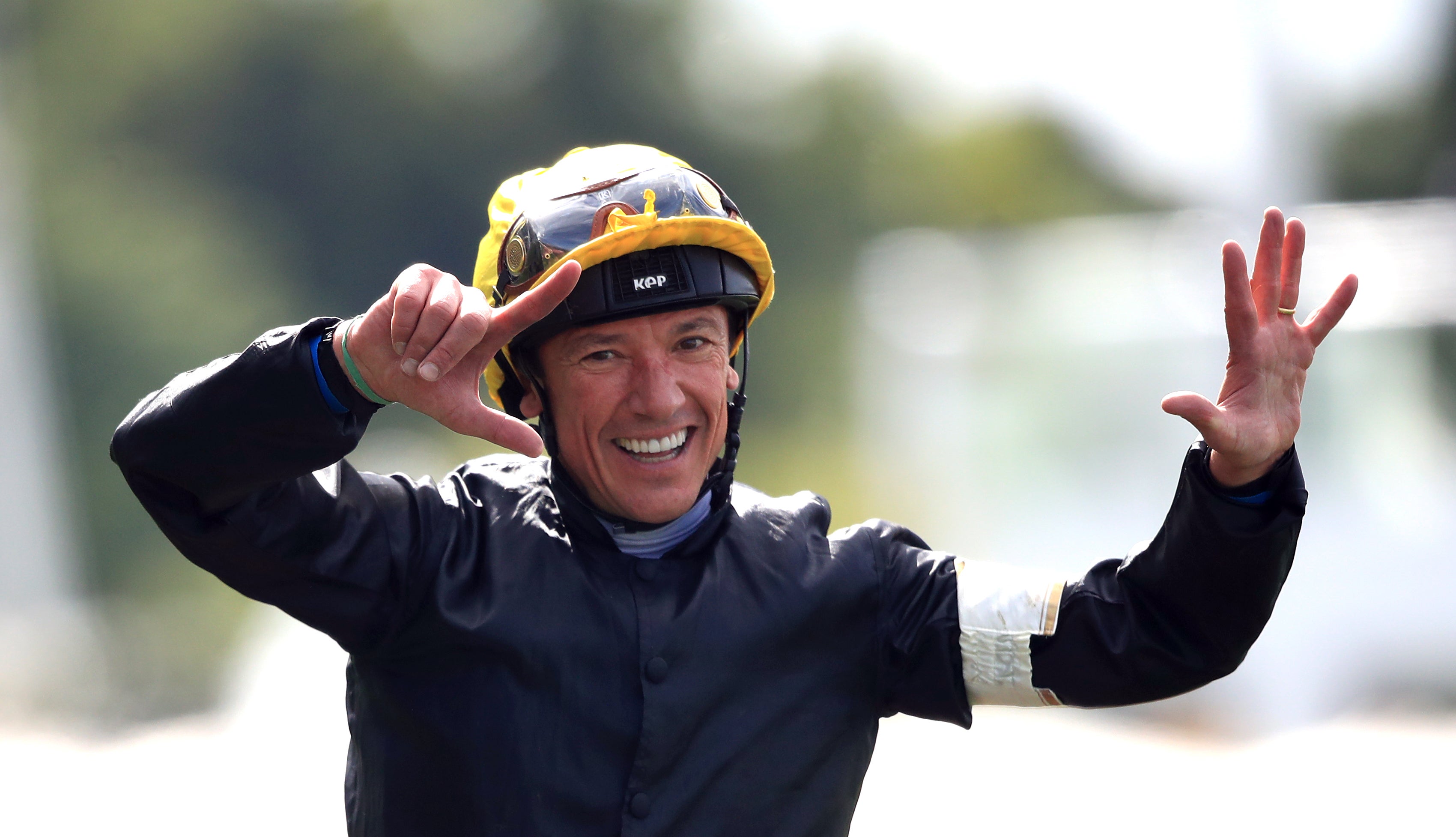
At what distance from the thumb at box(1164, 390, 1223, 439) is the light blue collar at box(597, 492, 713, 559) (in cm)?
81

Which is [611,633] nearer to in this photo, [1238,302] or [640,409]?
Answer: [640,409]

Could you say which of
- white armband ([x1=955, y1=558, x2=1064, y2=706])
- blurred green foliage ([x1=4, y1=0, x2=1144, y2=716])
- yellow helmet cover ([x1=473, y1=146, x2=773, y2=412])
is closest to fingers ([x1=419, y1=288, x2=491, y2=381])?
A: yellow helmet cover ([x1=473, y1=146, x2=773, y2=412])

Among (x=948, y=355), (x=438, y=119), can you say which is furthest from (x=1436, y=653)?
(x=438, y=119)

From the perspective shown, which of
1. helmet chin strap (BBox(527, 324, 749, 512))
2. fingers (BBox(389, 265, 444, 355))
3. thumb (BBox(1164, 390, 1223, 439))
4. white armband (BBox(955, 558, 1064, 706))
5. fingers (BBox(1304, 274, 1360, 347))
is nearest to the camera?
fingers (BBox(389, 265, 444, 355))

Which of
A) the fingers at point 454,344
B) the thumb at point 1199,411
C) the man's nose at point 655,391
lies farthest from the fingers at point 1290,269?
the fingers at point 454,344

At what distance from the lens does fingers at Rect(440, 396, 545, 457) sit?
6.62 feet

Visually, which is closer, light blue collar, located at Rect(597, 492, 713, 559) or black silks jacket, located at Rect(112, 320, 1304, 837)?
black silks jacket, located at Rect(112, 320, 1304, 837)

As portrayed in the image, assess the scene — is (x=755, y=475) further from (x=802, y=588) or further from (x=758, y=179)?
(x=802, y=588)

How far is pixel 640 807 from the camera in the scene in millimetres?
2258

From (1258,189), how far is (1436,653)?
6007 mm

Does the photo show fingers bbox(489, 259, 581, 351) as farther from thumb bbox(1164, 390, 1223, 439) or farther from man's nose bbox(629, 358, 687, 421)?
thumb bbox(1164, 390, 1223, 439)

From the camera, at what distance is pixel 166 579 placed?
17.2 m

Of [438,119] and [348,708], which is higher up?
[438,119]

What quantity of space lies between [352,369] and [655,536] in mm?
704
